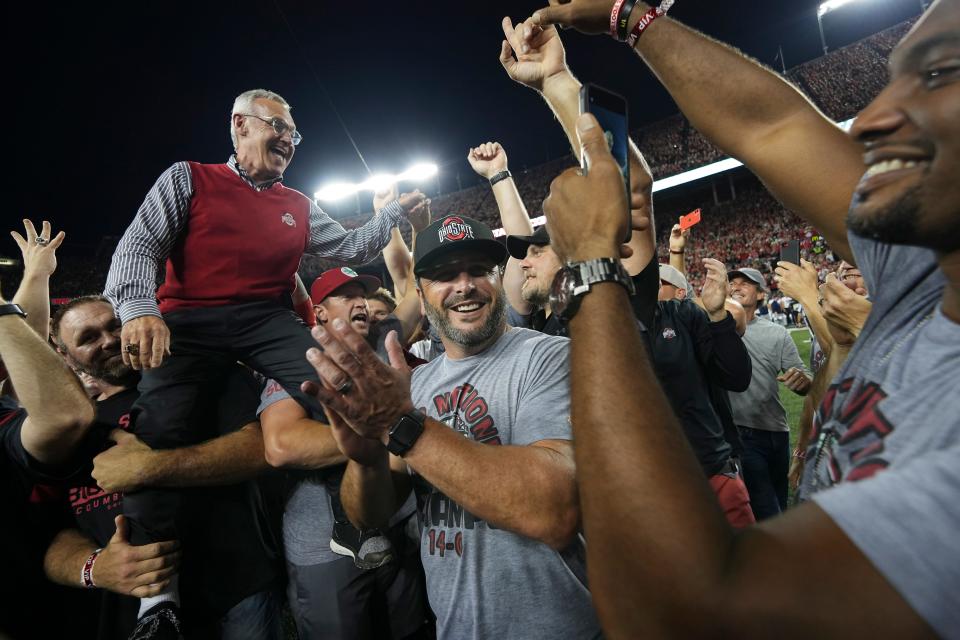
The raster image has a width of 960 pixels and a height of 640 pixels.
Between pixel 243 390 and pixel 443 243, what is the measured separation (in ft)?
4.73

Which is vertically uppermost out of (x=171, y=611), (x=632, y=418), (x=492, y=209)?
(x=492, y=209)

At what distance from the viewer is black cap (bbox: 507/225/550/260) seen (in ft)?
9.48

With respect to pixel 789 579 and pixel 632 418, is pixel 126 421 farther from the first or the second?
pixel 789 579

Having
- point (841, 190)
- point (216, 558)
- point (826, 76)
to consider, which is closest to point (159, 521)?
point (216, 558)

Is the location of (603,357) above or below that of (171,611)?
above

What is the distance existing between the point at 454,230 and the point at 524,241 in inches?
30.9

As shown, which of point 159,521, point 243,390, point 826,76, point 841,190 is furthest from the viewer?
point 826,76

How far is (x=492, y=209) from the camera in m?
31.9

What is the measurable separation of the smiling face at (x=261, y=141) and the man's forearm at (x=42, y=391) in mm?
1420

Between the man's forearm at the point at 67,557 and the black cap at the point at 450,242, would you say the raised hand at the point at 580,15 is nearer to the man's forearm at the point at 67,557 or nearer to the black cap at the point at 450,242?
the black cap at the point at 450,242

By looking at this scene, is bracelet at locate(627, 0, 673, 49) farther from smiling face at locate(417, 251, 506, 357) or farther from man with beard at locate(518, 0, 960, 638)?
smiling face at locate(417, 251, 506, 357)

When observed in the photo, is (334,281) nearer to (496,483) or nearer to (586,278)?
(496,483)

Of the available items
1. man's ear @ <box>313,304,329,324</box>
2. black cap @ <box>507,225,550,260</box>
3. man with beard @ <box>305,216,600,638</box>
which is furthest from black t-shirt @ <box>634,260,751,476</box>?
man's ear @ <box>313,304,329,324</box>

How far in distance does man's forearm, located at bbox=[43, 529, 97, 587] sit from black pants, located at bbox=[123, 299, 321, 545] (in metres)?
0.27
